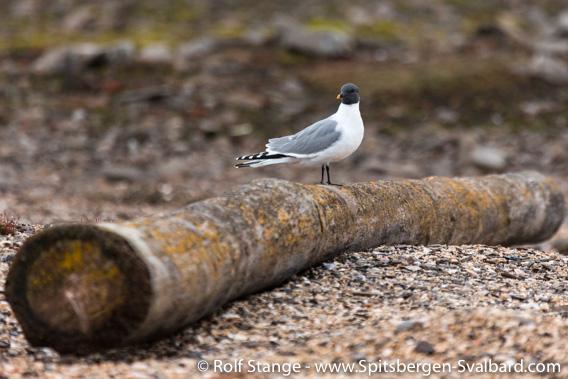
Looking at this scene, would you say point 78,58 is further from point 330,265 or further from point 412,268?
point 412,268

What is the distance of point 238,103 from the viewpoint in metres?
22.3

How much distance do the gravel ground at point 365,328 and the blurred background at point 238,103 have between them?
8.17 m

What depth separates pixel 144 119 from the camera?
21.6m

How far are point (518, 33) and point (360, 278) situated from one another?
24.0 metres

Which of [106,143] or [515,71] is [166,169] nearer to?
[106,143]

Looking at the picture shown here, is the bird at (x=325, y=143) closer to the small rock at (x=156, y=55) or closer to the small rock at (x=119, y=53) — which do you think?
the small rock at (x=156, y=55)

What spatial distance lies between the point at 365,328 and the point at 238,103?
17.1m

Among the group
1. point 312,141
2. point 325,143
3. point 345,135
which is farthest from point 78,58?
point 345,135

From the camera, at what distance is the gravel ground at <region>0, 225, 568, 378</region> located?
16.7 feet

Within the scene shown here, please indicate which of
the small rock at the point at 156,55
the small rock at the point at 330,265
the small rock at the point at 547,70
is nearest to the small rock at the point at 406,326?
the small rock at the point at 330,265

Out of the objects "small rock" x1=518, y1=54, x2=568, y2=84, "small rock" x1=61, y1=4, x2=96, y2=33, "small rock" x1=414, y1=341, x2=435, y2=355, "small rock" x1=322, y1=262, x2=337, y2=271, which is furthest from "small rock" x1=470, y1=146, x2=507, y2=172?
"small rock" x1=61, y1=4, x2=96, y2=33

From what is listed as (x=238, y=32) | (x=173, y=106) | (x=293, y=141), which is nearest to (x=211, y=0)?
(x=238, y=32)

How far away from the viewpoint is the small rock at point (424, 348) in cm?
522

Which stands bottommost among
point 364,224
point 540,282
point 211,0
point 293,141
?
point 540,282
